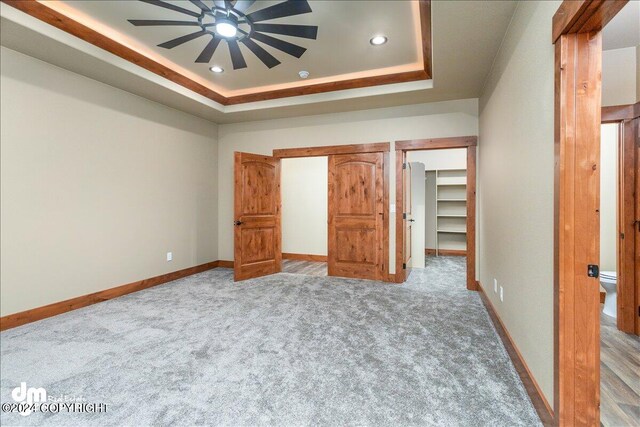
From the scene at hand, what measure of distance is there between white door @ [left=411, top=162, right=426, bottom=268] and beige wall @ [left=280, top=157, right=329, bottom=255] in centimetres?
179

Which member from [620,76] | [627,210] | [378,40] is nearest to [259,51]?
[378,40]

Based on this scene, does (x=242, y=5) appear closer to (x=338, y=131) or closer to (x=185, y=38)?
(x=185, y=38)

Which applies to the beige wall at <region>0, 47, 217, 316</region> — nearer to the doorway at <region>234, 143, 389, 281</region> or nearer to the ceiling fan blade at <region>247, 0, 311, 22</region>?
the doorway at <region>234, 143, 389, 281</region>

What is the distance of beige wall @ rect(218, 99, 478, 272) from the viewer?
4191 millimetres

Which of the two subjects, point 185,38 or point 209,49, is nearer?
point 185,38

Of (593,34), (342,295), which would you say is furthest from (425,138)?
(593,34)

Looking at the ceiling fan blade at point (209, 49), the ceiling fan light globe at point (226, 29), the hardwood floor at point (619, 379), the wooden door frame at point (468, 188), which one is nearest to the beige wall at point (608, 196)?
the hardwood floor at point (619, 379)

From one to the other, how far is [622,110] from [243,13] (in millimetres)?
3345

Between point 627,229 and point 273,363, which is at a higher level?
point 627,229

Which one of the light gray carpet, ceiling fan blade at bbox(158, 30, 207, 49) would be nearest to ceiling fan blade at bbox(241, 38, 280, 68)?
ceiling fan blade at bbox(158, 30, 207, 49)

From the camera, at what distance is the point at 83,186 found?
3.36m

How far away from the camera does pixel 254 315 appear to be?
122 inches

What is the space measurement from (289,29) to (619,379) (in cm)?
360

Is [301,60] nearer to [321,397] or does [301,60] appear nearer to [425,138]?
[425,138]
